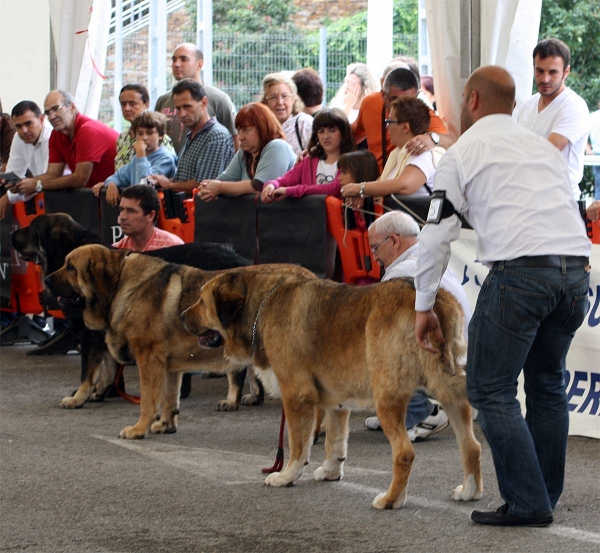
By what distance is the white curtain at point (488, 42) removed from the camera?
818 cm

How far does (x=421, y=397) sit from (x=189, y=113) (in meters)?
4.11

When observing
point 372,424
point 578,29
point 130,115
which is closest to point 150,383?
point 372,424

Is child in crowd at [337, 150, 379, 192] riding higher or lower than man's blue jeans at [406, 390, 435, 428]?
higher

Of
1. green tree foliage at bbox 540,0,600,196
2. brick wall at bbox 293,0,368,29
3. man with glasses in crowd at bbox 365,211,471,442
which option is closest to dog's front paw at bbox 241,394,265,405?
man with glasses in crowd at bbox 365,211,471,442

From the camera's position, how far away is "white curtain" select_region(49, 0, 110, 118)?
12219 millimetres

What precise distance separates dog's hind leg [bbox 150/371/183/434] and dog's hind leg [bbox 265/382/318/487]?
5.53 ft

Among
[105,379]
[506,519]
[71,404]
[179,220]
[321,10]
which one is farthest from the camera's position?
[321,10]

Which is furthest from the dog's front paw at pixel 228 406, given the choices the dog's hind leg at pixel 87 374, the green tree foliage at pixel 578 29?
the green tree foliage at pixel 578 29

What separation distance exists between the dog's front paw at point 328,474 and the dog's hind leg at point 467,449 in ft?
2.34

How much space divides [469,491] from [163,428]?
2.57 metres

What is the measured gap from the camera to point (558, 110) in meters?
7.60

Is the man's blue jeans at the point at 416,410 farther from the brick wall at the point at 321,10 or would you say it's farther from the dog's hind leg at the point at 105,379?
the brick wall at the point at 321,10

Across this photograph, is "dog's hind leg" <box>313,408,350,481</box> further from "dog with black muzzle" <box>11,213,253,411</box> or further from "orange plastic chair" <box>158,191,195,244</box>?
"orange plastic chair" <box>158,191,195,244</box>

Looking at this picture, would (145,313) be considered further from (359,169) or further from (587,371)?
(587,371)
